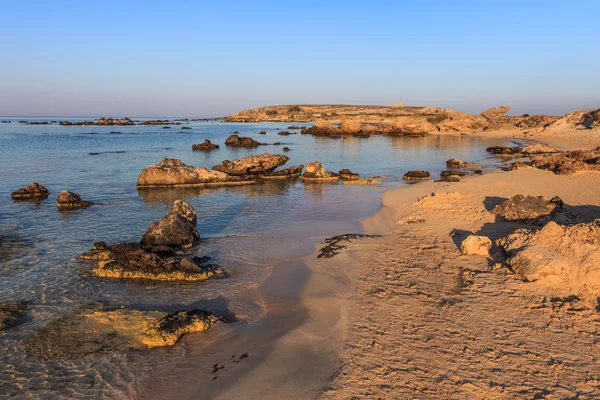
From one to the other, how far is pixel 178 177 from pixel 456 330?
18.9m

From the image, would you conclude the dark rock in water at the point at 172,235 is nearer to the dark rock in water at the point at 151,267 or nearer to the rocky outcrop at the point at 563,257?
the dark rock in water at the point at 151,267

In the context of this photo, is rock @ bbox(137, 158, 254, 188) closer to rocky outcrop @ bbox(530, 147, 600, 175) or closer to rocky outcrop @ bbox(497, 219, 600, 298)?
rocky outcrop @ bbox(530, 147, 600, 175)

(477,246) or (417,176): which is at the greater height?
(417,176)

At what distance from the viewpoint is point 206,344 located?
241 inches

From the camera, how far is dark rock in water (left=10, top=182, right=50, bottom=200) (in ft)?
56.2

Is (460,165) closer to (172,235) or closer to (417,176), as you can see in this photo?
(417,176)

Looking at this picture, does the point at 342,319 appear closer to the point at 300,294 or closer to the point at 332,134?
the point at 300,294

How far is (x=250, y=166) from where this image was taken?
25859 millimetres

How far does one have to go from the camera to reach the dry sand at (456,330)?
468 centimetres

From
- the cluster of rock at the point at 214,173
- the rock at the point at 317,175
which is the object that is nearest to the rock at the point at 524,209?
Result: the rock at the point at 317,175

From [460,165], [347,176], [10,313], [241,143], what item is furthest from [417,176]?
[241,143]

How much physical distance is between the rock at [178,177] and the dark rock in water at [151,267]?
40.2ft

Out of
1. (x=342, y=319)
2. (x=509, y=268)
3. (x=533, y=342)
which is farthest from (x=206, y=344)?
(x=509, y=268)

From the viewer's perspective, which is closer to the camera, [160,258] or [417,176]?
[160,258]
